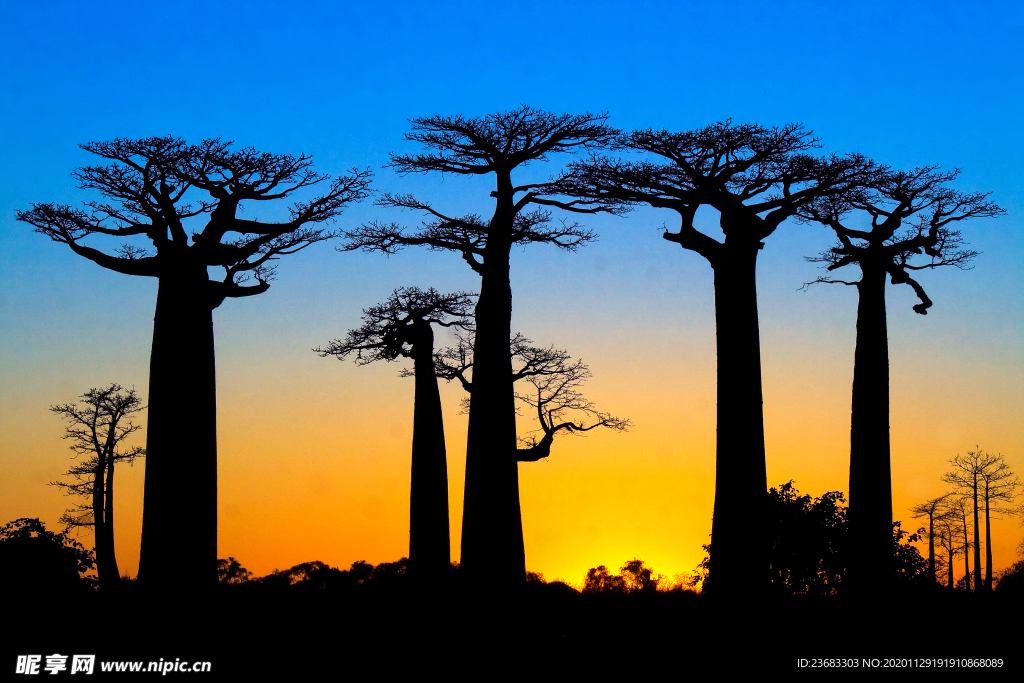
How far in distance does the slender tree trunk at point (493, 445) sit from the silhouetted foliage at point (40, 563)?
17.8ft

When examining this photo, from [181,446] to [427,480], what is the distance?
18.9 feet

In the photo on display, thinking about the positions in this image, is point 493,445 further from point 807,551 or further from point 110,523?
point 110,523

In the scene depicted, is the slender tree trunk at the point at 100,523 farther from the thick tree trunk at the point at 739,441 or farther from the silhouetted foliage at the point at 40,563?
the thick tree trunk at the point at 739,441

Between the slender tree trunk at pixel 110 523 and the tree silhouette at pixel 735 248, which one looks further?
the slender tree trunk at pixel 110 523

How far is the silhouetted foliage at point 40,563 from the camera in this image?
11914mm

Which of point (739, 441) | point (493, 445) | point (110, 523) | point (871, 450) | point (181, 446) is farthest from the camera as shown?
point (110, 523)

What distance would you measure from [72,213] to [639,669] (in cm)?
879

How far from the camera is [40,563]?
13.4 metres

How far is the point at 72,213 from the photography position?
11.3 meters

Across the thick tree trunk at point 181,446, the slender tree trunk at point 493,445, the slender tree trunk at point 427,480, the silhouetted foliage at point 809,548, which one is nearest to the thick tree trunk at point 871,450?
the silhouetted foliage at point 809,548

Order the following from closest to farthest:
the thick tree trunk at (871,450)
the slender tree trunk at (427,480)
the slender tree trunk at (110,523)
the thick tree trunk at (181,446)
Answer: the thick tree trunk at (181,446) < the thick tree trunk at (871,450) < the slender tree trunk at (427,480) < the slender tree trunk at (110,523)

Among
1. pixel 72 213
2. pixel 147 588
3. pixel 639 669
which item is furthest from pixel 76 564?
pixel 639 669

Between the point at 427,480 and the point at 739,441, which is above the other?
the point at 739,441

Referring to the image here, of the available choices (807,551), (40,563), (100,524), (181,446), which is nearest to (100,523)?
(100,524)
